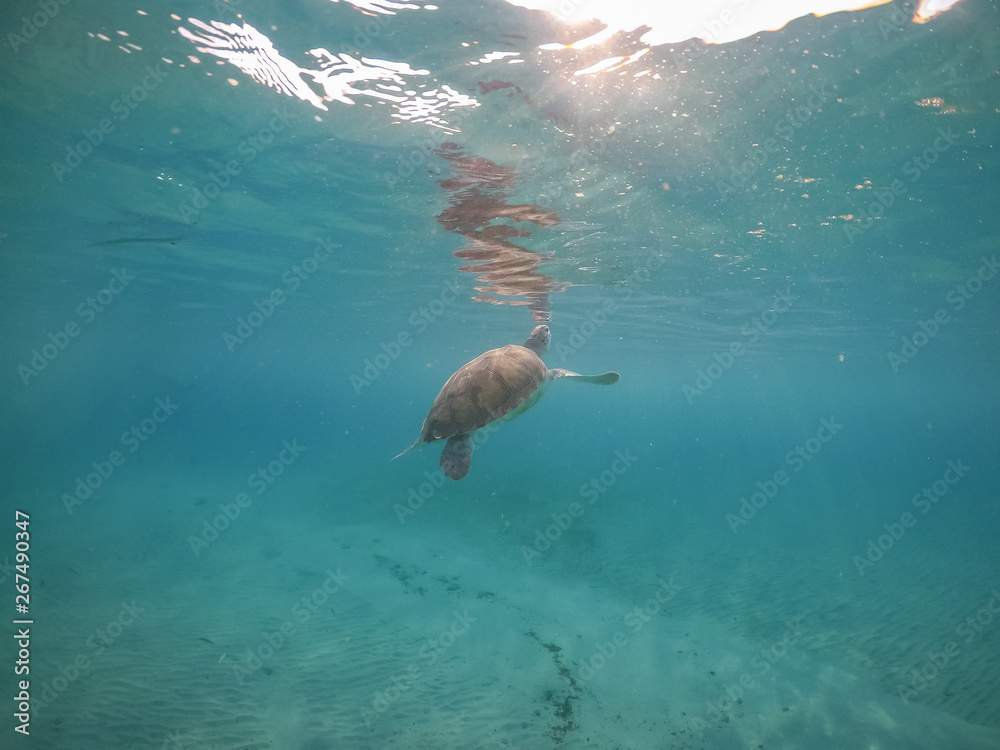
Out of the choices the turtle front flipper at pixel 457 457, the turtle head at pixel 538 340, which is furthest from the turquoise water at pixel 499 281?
the turtle head at pixel 538 340

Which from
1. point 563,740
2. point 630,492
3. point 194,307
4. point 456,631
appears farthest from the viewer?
point 194,307

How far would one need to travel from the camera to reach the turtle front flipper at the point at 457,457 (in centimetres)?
674

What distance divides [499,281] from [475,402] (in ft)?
43.8

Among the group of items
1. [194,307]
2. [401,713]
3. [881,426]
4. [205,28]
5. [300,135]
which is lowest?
[881,426]

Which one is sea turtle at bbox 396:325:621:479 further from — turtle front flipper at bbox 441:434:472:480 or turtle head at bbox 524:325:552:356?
turtle head at bbox 524:325:552:356

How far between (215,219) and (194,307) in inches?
785

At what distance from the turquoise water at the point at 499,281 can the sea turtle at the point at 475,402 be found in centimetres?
72

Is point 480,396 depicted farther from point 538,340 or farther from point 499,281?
point 499,281

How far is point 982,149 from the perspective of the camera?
29.9 ft

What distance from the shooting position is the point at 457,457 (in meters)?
7.12

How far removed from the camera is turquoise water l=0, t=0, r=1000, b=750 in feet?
23.3

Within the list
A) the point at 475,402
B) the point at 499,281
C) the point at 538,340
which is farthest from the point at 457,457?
the point at 499,281

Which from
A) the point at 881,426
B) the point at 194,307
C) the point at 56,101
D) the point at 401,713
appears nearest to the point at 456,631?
the point at 401,713

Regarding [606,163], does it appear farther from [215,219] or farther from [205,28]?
[215,219]
